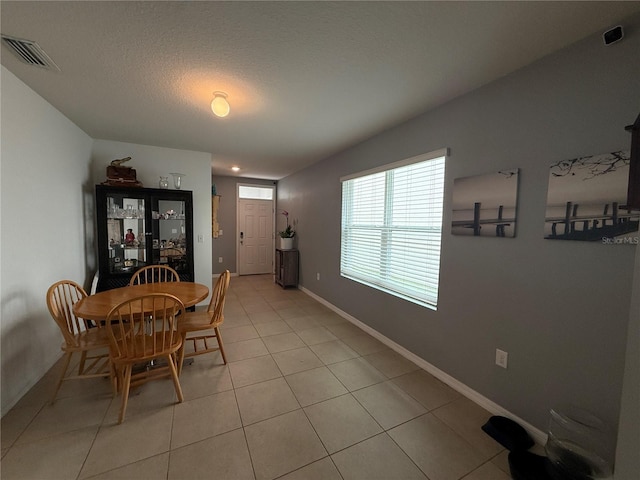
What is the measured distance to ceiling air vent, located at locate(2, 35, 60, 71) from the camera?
4.78 feet

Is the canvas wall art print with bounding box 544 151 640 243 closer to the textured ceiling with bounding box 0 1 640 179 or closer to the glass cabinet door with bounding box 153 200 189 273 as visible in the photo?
the textured ceiling with bounding box 0 1 640 179

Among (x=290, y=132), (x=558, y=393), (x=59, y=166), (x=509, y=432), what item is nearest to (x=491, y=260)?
(x=558, y=393)

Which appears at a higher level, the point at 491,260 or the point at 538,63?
the point at 538,63

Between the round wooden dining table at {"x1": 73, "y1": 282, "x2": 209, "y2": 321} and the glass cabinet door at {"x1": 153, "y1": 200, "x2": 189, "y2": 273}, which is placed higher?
the glass cabinet door at {"x1": 153, "y1": 200, "x2": 189, "y2": 273}

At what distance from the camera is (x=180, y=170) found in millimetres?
3654

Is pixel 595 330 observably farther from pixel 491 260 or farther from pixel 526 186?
pixel 526 186

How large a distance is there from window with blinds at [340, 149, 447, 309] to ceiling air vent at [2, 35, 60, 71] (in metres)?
2.77

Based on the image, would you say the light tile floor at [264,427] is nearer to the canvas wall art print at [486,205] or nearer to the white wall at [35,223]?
the white wall at [35,223]

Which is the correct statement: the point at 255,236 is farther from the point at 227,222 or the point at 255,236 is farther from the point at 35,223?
the point at 35,223

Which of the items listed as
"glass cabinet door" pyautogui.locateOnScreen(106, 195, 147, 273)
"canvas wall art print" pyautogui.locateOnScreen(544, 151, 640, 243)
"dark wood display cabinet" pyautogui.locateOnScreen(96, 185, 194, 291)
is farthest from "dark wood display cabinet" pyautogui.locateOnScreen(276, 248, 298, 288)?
"canvas wall art print" pyautogui.locateOnScreen(544, 151, 640, 243)

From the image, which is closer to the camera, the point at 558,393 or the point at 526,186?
the point at 558,393

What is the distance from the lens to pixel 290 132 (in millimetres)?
2877

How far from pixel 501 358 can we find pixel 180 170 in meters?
4.28

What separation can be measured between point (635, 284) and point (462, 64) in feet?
4.90
